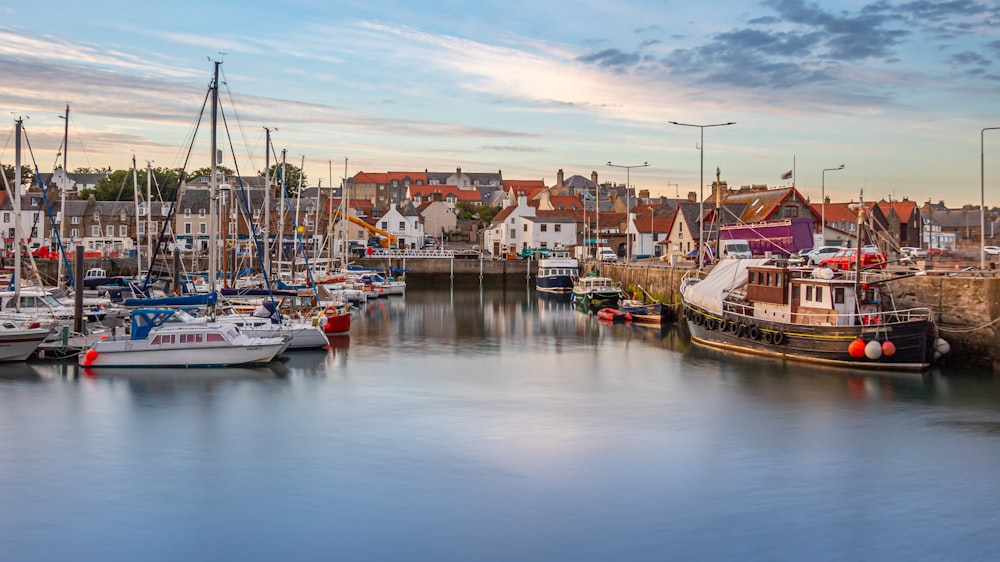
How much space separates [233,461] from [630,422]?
1045 centimetres

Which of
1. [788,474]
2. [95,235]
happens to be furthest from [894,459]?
[95,235]

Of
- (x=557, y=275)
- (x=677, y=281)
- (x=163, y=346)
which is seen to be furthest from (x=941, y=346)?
(x=557, y=275)

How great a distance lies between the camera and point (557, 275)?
76.9 m

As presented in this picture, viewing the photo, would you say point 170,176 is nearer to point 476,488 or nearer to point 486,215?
point 486,215

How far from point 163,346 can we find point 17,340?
17.6ft

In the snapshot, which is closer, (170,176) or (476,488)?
(476,488)

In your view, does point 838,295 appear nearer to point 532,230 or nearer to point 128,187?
point 532,230

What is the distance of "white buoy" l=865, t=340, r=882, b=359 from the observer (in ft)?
104

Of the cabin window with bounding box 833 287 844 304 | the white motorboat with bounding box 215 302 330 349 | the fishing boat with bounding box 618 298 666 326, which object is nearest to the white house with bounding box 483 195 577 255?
the fishing boat with bounding box 618 298 666 326

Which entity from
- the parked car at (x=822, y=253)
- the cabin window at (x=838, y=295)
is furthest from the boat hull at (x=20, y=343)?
the parked car at (x=822, y=253)

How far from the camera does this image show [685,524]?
700 inches

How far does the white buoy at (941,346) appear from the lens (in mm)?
32562

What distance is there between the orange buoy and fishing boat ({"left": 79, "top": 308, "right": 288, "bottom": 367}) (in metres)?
20.1

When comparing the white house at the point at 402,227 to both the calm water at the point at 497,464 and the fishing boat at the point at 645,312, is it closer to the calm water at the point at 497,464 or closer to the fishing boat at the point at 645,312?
the fishing boat at the point at 645,312
